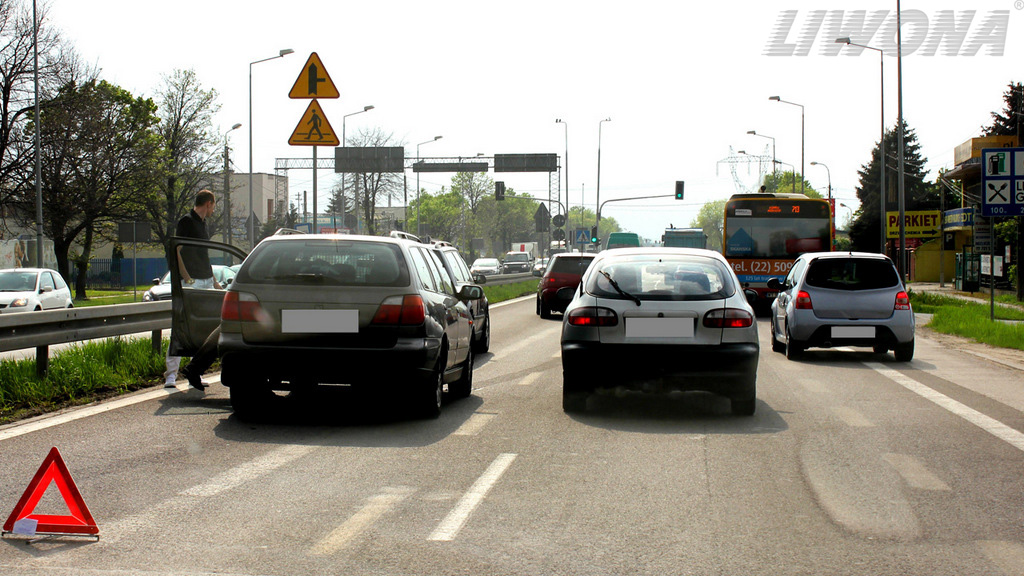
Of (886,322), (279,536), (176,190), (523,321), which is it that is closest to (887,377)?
(886,322)

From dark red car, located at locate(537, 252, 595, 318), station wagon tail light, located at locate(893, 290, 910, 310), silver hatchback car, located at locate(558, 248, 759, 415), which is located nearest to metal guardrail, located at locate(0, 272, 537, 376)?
silver hatchback car, located at locate(558, 248, 759, 415)

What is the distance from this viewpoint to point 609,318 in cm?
864

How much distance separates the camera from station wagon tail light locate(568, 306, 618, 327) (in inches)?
340

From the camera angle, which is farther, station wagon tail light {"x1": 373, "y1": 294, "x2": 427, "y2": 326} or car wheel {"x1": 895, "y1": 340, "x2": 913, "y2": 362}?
car wheel {"x1": 895, "y1": 340, "x2": 913, "y2": 362}

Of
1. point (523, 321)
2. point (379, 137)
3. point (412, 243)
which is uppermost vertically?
point (379, 137)

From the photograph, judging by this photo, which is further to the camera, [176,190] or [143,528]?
[176,190]

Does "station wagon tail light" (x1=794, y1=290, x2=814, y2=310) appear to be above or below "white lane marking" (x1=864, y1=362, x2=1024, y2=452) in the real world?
above

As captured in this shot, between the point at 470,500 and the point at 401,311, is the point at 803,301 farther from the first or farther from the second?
the point at 470,500

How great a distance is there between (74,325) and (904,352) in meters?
10.2

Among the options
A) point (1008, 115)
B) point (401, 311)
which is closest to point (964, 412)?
point (401, 311)

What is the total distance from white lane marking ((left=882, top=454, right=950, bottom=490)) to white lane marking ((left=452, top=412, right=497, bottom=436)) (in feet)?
9.31

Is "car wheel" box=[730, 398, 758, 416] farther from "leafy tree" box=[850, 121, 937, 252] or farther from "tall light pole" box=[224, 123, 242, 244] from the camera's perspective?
"leafy tree" box=[850, 121, 937, 252]

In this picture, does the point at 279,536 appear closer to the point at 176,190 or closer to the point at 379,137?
the point at 176,190

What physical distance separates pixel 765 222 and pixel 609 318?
735 inches
